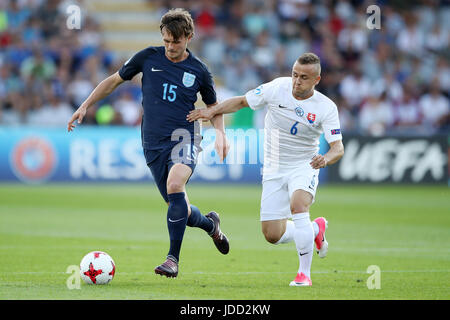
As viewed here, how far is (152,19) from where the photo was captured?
27.9m

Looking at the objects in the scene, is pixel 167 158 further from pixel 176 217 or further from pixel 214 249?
pixel 214 249

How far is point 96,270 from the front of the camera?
7473 millimetres

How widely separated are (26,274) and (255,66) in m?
17.1

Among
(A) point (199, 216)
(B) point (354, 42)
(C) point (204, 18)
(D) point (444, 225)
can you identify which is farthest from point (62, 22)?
(A) point (199, 216)

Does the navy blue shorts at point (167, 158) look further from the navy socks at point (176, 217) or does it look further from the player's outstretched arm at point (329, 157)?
the player's outstretched arm at point (329, 157)

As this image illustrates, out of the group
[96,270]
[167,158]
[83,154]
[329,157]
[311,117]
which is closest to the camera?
[96,270]

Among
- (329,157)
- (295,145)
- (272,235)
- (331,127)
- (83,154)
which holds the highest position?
(83,154)

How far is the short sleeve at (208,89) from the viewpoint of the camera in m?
8.35

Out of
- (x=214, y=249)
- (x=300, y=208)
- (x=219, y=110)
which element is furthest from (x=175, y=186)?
(x=214, y=249)

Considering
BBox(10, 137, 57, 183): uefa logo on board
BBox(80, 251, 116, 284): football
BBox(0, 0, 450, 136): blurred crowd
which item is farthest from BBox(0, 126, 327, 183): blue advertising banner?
BBox(80, 251, 116, 284): football

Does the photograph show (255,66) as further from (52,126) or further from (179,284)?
(179,284)

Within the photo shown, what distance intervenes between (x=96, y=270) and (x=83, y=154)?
44.8 ft

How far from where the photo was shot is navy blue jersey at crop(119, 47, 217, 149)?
26.9ft

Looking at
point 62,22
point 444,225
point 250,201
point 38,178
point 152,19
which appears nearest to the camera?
point 444,225
